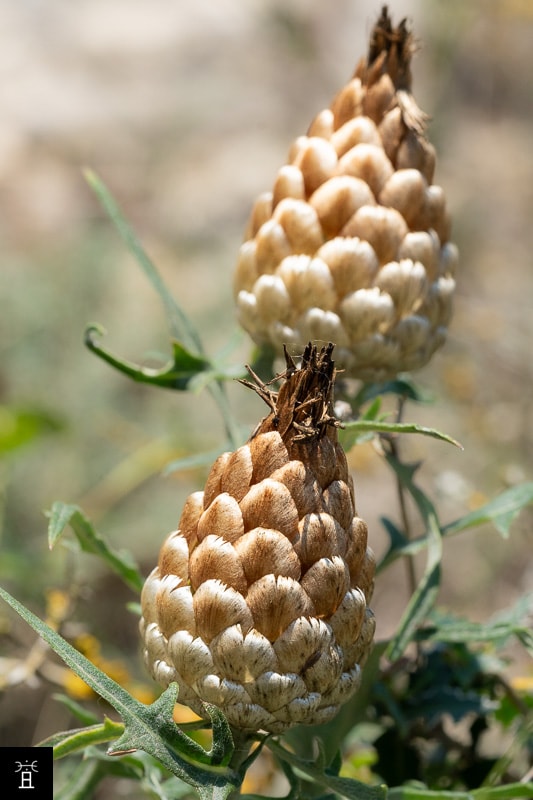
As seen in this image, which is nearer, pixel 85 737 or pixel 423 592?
pixel 85 737

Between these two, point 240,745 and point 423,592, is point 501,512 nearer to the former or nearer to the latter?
point 423,592

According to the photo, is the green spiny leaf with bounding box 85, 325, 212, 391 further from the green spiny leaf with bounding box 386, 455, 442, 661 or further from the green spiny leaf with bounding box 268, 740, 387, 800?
the green spiny leaf with bounding box 268, 740, 387, 800

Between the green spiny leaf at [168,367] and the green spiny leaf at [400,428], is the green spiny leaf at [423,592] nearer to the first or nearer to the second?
the green spiny leaf at [400,428]

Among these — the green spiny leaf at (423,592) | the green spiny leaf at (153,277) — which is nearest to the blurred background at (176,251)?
the green spiny leaf at (153,277)

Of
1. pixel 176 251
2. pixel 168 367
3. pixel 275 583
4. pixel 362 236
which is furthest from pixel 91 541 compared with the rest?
pixel 176 251

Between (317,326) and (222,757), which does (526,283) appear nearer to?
(317,326)

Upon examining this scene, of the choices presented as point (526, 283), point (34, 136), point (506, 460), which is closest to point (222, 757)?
point (506, 460)

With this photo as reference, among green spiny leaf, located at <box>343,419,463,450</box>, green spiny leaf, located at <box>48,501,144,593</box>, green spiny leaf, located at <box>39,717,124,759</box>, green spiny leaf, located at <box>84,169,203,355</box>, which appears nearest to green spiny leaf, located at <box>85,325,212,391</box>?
green spiny leaf, located at <box>84,169,203,355</box>
